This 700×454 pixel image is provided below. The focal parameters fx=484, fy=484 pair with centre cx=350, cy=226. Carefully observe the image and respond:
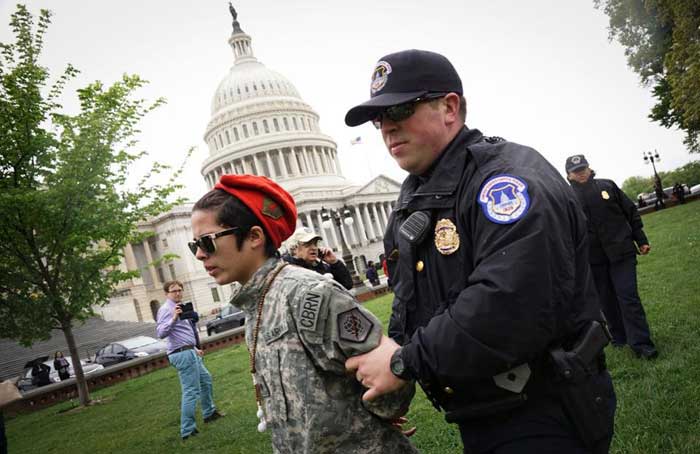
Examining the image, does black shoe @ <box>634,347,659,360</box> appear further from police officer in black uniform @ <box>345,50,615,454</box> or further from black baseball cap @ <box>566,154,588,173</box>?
police officer in black uniform @ <box>345,50,615,454</box>

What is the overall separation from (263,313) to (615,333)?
546 cm

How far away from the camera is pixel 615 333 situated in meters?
6.09

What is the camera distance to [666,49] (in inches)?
894

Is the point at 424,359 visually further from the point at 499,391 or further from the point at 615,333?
the point at 615,333

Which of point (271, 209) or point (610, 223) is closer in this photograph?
point (271, 209)

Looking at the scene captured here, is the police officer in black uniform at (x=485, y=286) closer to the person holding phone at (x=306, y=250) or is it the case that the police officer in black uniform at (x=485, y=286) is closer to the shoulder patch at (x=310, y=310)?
the shoulder patch at (x=310, y=310)

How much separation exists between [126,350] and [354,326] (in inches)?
919

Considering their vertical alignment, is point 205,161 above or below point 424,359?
above

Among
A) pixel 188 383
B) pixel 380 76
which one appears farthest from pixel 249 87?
pixel 380 76

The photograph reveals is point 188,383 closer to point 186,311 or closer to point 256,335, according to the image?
point 186,311

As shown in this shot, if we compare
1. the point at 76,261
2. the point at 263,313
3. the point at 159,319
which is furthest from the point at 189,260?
the point at 263,313

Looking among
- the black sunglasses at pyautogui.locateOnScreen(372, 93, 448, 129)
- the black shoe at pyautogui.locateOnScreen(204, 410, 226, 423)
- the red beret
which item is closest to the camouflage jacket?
the red beret

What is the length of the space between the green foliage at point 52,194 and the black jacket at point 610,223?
12.5 meters

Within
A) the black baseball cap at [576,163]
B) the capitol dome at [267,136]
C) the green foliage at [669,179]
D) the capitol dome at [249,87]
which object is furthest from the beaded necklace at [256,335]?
the capitol dome at [249,87]
